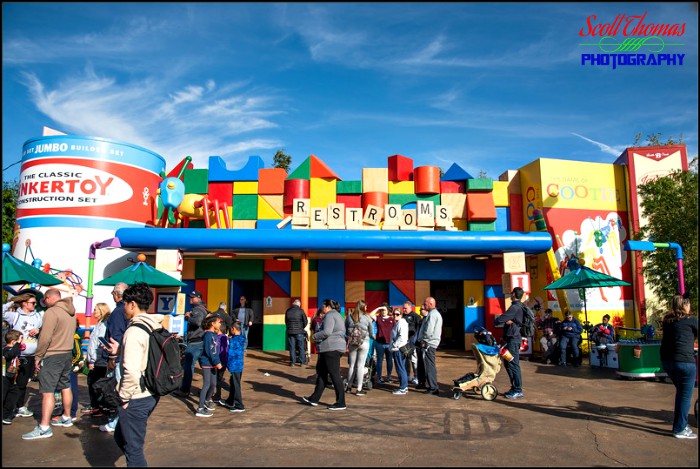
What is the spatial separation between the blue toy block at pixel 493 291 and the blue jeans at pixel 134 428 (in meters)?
12.6

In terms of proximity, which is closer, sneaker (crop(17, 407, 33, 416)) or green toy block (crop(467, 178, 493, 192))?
sneaker (crop(17, 407, 33, 416))

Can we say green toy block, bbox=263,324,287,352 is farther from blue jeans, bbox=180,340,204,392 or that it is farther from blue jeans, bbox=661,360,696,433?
blue jeans, bbox=661,360,696,433

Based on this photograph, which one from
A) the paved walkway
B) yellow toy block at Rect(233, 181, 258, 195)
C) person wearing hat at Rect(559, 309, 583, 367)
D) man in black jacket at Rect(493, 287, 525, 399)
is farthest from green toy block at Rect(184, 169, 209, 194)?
person wearing hat at Rect(559, 309, 583, 367)

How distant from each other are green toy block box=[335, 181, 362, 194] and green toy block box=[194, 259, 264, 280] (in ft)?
11.0

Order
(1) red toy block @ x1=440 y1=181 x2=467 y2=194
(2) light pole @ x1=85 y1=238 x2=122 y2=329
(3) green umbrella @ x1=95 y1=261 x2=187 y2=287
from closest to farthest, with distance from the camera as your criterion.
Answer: (3) green umbrella @ x1=95 y1=261 x2=187 y2=287
(2) light pole @ x1=85 y1=238 x2=122 y2=329
(1) red toy block @ x1=440 y1=181 x2=467 y2=194

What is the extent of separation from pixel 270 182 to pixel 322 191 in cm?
170

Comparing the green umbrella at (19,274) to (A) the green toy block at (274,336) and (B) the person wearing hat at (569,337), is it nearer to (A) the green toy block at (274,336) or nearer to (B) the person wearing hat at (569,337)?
(A) the green toy block at (274,336)

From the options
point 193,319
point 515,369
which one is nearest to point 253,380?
point 193,319

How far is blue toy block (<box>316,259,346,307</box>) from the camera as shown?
15344 mm

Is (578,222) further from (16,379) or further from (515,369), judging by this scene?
(16,379)

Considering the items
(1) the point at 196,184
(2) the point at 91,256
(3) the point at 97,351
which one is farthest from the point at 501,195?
(3) the point at 97,351

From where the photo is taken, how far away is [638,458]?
5219mm

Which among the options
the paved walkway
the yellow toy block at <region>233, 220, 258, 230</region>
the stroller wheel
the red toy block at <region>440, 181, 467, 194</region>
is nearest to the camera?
the paved walkway

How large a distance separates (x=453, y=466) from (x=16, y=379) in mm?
5712
